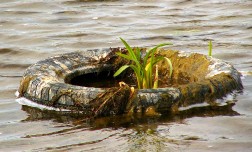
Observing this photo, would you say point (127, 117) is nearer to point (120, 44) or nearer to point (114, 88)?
point (114, 88)

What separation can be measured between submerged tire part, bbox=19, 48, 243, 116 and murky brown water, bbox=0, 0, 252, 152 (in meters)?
0.11

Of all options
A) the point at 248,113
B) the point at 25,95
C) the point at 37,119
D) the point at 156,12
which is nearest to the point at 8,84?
the point at 25,95

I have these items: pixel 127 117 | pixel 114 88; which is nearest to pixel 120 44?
pixel 114 88

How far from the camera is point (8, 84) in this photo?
7.37m

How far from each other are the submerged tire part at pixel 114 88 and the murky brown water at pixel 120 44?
0.11 m

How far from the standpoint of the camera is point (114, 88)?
5.95 meters

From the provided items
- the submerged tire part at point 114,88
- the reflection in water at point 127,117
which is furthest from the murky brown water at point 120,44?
the submerged tire part at point 114,88

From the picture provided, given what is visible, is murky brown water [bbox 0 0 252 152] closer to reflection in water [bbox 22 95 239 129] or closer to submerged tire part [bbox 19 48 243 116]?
reflection in water [bbox 22 95 239 129]

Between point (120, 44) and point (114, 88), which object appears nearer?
point (114, 88)

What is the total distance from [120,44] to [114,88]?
3.00 metres

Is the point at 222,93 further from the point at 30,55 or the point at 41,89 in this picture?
the point at 30,55

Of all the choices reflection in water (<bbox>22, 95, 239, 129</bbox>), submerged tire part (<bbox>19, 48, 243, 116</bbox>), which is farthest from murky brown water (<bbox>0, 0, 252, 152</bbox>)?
submerged tire part (<bbox>19, 48, 243, 116</bbox>)

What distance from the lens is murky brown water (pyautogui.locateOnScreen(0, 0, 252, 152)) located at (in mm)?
5383

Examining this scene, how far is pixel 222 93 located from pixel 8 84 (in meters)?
2.28
